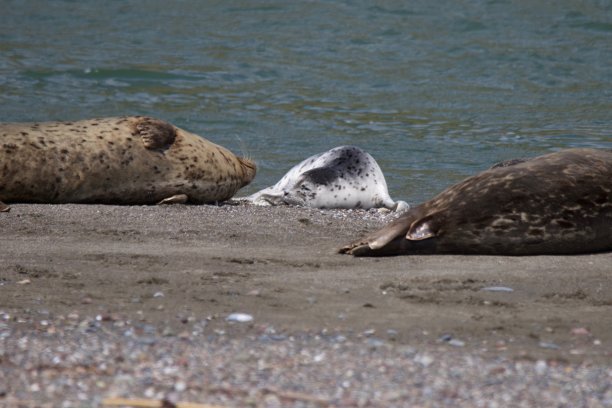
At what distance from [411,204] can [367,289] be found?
4.08 metres

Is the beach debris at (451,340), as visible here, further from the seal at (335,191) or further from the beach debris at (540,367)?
the seal at (335,191)

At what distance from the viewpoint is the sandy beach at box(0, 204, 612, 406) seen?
2734mm

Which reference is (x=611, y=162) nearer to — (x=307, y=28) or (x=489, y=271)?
(x=489, y=271)

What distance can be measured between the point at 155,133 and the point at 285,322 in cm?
452

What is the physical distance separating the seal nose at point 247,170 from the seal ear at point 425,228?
336cm

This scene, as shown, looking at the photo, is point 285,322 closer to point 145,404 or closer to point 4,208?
point 145,404

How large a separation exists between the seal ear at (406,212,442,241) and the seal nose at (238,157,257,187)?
11.0ft

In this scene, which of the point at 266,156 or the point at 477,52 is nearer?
the point at 266,156

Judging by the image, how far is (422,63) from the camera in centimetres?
1739

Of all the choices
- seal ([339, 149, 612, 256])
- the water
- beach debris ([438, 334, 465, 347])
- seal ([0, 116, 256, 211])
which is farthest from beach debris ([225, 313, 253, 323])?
the water

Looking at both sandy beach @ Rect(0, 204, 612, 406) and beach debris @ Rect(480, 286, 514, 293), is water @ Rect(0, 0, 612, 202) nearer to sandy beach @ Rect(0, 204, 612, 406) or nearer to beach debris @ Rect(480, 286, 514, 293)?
sandy beach @ Rect(0, 204, 612, 406)

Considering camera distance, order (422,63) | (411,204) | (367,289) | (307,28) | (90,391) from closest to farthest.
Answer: (90,391)
(367,289)
(411,204)
(422,63)
(307,28)

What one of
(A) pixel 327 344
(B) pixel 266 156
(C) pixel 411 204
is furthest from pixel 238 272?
(B) pixel 266 156

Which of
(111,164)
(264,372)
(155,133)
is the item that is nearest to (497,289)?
(264,372)
